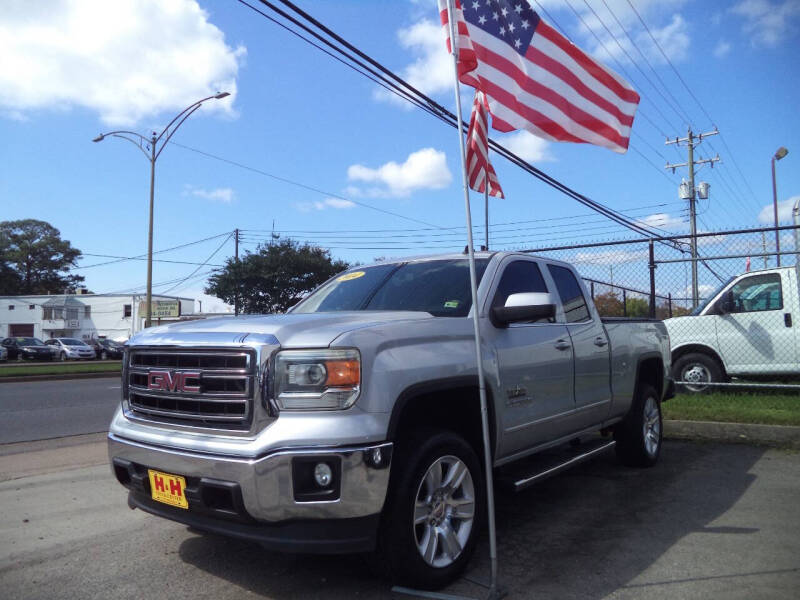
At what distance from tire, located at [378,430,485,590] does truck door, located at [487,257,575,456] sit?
0.47 m

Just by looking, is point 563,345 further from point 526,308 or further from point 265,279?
point 265,279

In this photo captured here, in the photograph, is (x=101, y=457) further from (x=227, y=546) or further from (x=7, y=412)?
(x=7, y=412)

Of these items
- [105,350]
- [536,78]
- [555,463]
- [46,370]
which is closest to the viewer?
[555,463]

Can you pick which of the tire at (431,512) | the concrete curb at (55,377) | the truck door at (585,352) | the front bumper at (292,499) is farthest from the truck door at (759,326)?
the concrete curb at (55,377)

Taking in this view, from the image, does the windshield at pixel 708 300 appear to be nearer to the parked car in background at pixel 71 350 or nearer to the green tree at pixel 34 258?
the parked car in background at pixel 71 350

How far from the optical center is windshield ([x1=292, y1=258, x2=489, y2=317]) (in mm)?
4160

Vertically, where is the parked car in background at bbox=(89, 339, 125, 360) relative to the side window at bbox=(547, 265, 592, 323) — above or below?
below

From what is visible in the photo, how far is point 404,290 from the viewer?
14.6ft

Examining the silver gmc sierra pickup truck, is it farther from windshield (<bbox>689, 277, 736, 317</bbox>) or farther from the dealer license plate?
windshield (<bbox>689, 277, 736, 317</bbox>)

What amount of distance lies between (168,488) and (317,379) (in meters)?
0.98

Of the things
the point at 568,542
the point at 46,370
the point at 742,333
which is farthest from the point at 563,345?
the point at 46,370

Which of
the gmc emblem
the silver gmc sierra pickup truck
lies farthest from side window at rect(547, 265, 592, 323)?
the gmc emblem

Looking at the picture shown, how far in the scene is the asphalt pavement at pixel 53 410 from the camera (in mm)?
9117

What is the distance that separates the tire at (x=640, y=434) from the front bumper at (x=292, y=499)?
3.66 m
